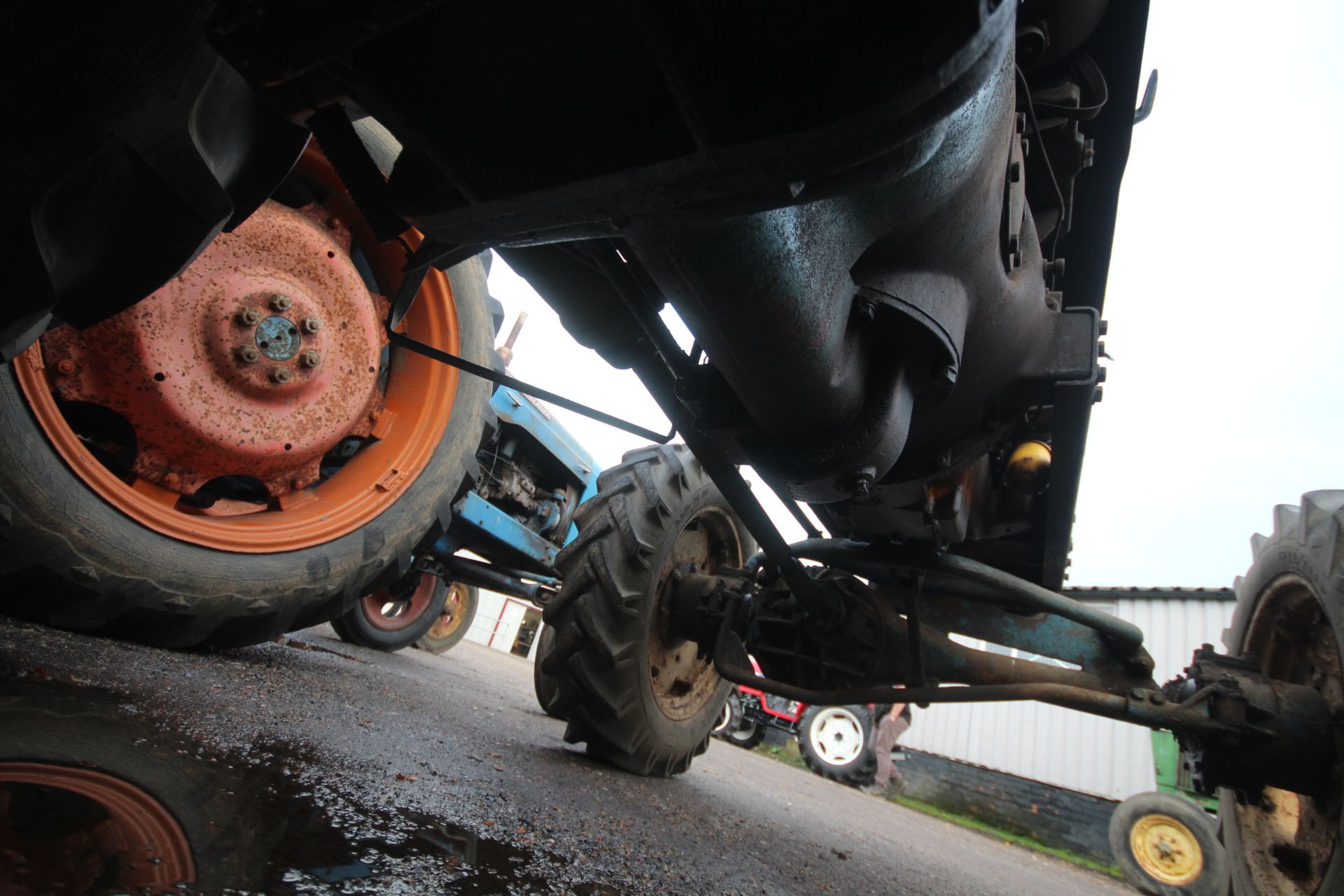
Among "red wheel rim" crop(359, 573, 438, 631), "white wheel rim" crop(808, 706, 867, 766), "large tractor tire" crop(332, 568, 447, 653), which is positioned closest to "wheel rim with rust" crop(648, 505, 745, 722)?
"large tractor tire" crop(332, 568, 447, 653)

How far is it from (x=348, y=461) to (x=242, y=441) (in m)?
0.49

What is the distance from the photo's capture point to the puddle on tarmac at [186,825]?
0.64 metres

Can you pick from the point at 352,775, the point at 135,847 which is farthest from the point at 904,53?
the point at 352,775

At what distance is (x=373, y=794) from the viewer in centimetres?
111

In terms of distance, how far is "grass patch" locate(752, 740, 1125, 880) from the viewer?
7.37 metres

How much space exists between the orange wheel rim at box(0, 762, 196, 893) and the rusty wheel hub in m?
1.22

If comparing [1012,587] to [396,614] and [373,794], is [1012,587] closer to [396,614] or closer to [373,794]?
[373,794]

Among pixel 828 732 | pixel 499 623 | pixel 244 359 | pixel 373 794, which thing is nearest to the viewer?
pixel 373 794

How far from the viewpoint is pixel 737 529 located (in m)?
2.95

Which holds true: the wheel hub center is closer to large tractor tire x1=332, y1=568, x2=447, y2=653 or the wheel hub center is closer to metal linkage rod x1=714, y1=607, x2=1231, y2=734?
metal linkage rod x1=714, y1=607, x2=1231, y2=734

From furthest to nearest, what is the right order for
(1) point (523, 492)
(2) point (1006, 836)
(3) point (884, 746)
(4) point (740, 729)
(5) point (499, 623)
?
(5) point (499, 623) → (4) point (740, 729) → (3) point (884, 746) → (2) point (1006, 836) → (1) point (523, 492)

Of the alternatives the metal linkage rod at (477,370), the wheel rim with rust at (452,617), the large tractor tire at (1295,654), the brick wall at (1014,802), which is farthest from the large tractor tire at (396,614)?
the brick wall at (1014,802)

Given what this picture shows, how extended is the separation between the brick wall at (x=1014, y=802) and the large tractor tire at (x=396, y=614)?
7.18m

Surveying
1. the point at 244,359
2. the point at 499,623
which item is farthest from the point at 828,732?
the point at 499,623
